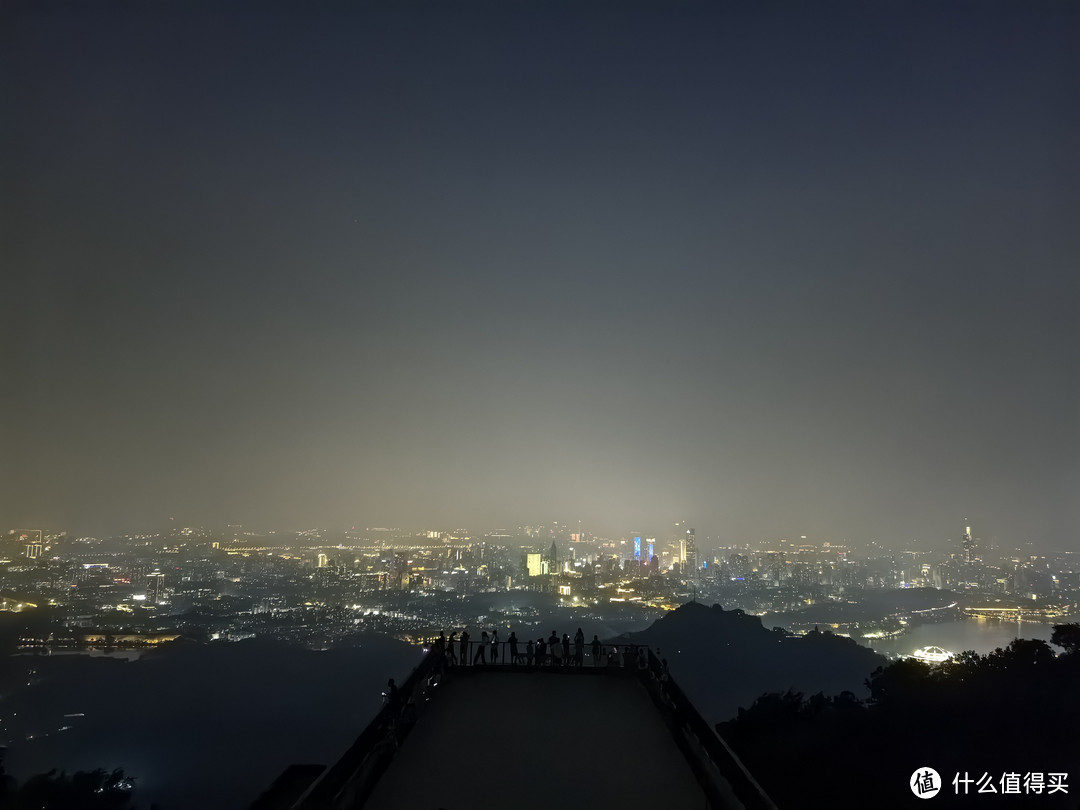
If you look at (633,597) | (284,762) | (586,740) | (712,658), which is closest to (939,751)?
(586,740)

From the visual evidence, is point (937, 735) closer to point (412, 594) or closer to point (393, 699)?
point (393, 699)

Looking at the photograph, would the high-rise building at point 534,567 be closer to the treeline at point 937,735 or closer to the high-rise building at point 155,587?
the high-rise building at point 155,587

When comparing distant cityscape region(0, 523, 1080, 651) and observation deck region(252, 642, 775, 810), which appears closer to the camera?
observation deck region(252, 642, 775, 810)

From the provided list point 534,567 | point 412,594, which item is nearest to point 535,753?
point 412,594

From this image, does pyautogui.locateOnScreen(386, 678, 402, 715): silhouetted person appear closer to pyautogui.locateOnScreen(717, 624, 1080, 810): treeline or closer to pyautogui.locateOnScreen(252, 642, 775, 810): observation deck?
pyautogui.locateOnScreen(252, 642, 775, 810): observation deck

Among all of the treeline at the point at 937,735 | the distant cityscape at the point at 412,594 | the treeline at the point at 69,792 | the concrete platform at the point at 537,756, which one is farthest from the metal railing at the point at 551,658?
the distant cityscape at the point at 412,594

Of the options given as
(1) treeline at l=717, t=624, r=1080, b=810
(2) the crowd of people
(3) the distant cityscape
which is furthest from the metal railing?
(3) the distant cityscape
